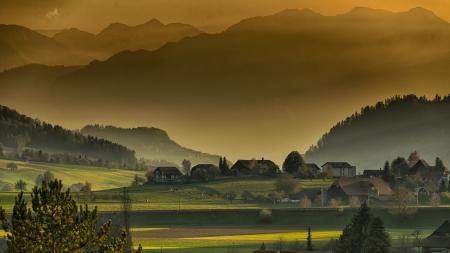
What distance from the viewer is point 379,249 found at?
11419 cm

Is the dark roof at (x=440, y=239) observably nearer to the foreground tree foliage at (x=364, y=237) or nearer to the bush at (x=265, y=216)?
the foreground tree foliage at (x=364, y=237)

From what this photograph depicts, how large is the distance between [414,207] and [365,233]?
82649mm

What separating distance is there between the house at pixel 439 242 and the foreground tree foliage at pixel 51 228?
8284 cm

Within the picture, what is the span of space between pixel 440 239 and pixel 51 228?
89245 mm

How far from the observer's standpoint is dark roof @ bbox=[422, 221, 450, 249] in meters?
135

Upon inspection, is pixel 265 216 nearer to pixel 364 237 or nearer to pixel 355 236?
pixel 355 236

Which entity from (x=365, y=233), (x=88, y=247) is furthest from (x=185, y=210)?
(x=88, y=247)

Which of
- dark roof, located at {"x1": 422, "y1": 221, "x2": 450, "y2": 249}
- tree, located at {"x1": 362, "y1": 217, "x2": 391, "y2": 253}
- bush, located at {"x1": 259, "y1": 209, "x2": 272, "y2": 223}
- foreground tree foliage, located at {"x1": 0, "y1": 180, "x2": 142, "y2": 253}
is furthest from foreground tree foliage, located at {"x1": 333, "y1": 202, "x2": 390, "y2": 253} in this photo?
bush, located at {"x1": 259, "y1": 209, "x2": 272, "y2": 223}

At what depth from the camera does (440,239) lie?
13762cm

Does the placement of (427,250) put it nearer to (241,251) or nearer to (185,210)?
(241,251)

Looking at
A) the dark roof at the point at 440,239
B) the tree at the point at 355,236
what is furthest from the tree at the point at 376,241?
the dark roof at the point at 440,239

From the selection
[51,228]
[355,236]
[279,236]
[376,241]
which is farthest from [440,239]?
[51,228]

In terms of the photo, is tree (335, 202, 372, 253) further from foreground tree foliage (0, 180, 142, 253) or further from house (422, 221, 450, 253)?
foreground tree foliage (0, 180, 142, 253)

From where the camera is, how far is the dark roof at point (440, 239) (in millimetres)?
134625
